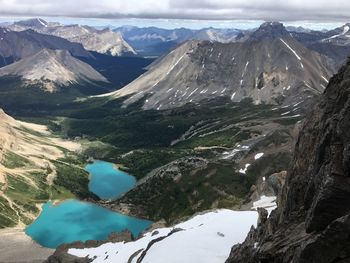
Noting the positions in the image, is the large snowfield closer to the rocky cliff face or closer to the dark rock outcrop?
the dark rock outcrop

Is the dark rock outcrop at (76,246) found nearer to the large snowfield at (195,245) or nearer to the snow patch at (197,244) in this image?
the large snowfield at (195,245)

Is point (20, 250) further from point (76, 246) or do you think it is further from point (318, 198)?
point (318, 198)

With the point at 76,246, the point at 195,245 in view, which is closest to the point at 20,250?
the point at 76,246

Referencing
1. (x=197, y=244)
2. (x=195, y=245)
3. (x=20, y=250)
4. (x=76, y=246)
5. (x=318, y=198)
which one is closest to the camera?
(x=318, y=198)

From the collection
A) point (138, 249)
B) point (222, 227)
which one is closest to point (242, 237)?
point (222, 227)

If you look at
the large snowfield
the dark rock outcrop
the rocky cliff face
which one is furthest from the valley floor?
the rocky cliff face

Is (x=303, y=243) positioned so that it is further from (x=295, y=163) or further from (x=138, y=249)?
(x=138, y=249)

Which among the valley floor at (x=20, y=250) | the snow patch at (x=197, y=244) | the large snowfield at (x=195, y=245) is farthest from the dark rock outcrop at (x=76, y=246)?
the valley floor at (x=20, y=250)
